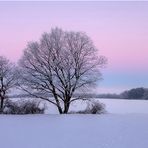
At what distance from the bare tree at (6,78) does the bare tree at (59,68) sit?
49.5 inches

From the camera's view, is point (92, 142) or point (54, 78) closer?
point (92, 142)

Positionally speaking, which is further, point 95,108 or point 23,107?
point 95,108

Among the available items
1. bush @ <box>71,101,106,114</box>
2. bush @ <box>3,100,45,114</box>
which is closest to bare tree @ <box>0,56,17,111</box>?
bush @ <box>3,100,45,114</box>

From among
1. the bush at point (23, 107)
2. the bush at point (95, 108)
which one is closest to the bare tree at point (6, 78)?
the bush at point (23, 107)

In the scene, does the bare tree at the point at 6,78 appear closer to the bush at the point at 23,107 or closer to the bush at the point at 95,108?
the bush at the point at 23,107

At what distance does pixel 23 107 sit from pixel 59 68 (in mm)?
5147

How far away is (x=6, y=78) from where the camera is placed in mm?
36188

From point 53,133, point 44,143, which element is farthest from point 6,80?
point 44,143

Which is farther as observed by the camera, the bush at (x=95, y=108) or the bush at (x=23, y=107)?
the bush at (x=95, y=108)

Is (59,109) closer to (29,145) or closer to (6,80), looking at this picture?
(6,80)

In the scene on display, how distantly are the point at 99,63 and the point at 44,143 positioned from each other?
21.5 m

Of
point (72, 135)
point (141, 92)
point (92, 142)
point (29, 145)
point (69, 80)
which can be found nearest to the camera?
point (29, 145)

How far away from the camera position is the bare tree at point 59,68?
34750 millimetres

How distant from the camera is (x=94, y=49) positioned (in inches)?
1405
